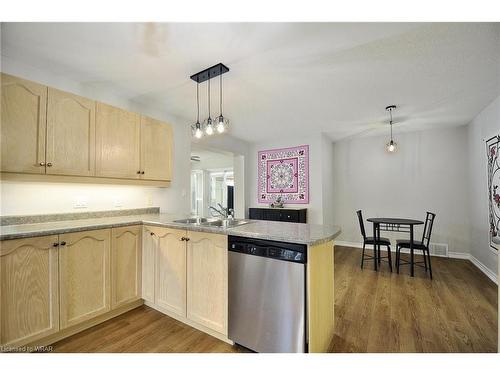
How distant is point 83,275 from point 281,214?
10.8 ft

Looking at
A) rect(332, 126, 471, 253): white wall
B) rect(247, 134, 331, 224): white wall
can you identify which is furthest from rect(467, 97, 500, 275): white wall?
rect(247, 134, 331, 224): white wall

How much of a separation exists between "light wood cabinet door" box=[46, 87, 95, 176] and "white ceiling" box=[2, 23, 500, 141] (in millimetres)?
352

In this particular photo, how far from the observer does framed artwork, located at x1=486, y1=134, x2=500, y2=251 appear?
267 centimetres

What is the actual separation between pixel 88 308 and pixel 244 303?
1.31 meters

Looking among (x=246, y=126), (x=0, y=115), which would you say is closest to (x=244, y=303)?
(x=0, y=115)

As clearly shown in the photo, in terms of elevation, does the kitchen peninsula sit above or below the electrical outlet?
below

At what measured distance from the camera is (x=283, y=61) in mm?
1895

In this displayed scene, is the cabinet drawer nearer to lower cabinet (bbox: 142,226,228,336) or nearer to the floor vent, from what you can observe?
the floor vent

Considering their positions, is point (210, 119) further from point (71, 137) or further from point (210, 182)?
point (210, 182)

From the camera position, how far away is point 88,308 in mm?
1787

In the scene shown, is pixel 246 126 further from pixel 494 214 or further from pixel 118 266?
pixel 494 214

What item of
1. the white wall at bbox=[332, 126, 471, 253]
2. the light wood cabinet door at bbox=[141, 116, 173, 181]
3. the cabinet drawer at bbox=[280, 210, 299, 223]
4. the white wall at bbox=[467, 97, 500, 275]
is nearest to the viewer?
the light wood cabinet door at bbox=[141, 116, 173, 181]

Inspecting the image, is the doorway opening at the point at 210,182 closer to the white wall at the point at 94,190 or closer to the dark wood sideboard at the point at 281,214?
the dark wood sideboard at the point at 281,214

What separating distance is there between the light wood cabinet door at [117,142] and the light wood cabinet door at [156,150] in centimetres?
7
